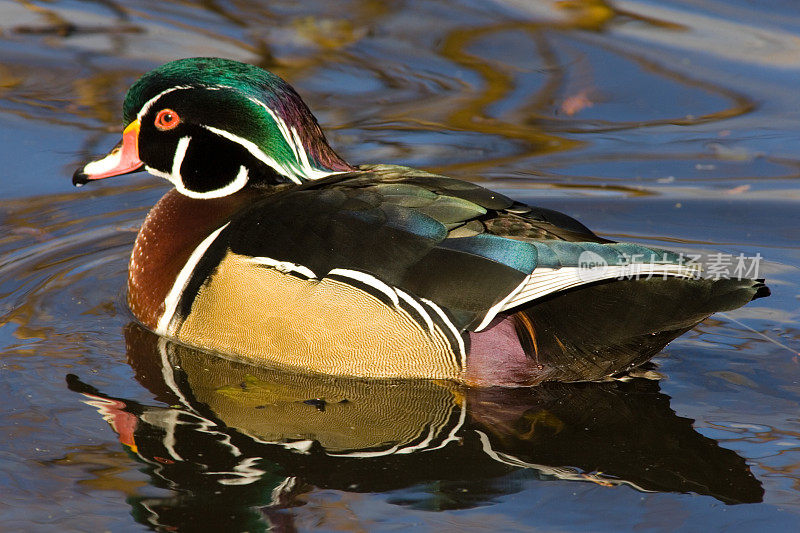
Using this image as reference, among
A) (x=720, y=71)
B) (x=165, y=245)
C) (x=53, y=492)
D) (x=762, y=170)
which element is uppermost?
(x=720, y=71)

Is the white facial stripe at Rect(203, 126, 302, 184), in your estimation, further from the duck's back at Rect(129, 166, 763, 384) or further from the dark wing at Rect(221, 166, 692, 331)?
the dark wing at Rect(221, 166, 692, 331)

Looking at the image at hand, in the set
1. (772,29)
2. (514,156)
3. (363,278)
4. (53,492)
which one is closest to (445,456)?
(363,278)

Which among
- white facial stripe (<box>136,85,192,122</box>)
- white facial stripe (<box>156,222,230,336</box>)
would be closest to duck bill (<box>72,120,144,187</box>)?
white facial stripe (<box>136,85,192,122</box>)

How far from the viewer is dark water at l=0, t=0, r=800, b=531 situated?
454 centimetres

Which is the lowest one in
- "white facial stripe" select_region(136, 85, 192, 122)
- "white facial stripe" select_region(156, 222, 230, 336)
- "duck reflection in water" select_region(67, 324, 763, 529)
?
"duck reflection in water" select_region(67, 324, 763, 529)

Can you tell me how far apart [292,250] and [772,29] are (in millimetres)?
5735

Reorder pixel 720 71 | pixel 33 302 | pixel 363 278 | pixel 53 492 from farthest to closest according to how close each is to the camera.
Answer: pixel 720 71
pixel 33 302
pixel 363 278
pixel 53 492

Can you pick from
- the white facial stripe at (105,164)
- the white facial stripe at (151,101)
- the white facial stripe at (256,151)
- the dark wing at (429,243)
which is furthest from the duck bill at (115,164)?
the dark wing at (429,243)

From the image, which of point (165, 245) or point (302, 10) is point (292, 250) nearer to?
point (165, 245)

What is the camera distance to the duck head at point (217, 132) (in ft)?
18.6

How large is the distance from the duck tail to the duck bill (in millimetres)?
2176

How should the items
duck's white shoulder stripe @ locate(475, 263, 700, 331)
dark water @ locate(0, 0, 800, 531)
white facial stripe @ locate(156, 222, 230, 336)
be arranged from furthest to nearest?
white facial stripe @ locate(156, 222, 230, 336) → duck's white shoulder stripe @ locate(475, 263, 700, 331) → dark water @ locate(0, 0, 800, 531)

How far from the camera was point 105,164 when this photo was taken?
606 cm

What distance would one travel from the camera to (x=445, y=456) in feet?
15.9
